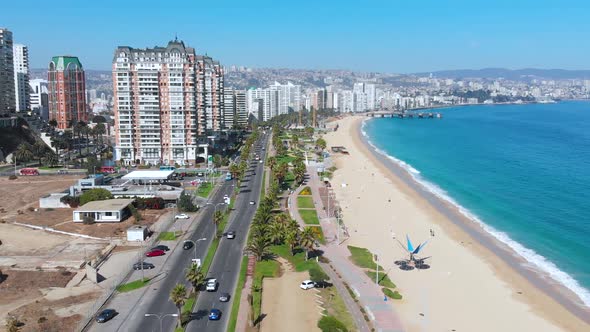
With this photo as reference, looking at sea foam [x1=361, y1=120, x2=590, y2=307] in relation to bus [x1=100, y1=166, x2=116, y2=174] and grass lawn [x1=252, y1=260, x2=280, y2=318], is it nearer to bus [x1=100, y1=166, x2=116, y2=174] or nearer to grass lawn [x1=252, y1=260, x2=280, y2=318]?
grass lawn [x1=252, y1=260, x2=280, y2=318]

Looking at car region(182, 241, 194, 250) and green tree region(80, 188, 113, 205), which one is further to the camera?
green tree region(80, 188, 113, 205)

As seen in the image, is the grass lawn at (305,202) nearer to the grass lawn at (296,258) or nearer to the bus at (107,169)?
the grass lawn at (296,258)

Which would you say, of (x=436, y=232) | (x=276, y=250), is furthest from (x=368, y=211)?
(x=276, y=250)

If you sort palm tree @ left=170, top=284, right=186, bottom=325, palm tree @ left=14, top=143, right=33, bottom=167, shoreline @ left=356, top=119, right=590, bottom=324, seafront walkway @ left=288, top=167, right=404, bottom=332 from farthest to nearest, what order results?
palm tree @ left=14, top=143, right=33, bottom=167
shoreline @ left=356, top=119, right=590, bottom=324
seafront walkway @ left=288, top=167, right=404, bottom=332
palm tree @ left=170, top=284, right=186, bottom=325

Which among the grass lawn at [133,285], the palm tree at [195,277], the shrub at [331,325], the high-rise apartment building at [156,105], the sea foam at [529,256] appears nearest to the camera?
the shrub at [331,325]

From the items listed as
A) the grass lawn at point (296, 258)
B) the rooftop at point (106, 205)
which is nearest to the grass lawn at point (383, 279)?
the grass lawn at point (296, 258)

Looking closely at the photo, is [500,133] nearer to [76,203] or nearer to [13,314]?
[76,203]

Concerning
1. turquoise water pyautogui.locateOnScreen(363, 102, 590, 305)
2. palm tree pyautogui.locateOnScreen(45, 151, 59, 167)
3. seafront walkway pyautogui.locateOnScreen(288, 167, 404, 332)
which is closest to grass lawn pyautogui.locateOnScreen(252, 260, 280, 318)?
seafront walkway pyautogui.locateOnScreen(288, 167, 404, 332)
